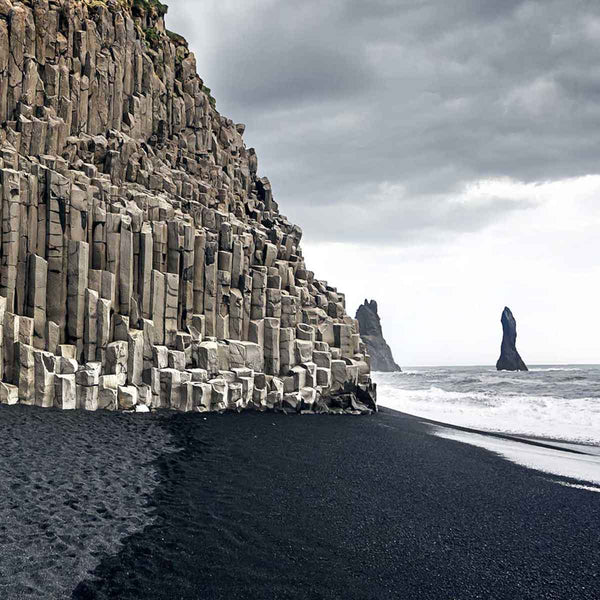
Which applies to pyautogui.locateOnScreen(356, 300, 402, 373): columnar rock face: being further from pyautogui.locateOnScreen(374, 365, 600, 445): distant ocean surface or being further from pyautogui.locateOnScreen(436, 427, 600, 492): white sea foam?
pyautogui.locateOnScreen(436, 427, 600, 492): white sea foam

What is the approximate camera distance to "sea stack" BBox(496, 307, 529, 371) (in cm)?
11701

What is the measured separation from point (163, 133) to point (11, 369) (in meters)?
20.0

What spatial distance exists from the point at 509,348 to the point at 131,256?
115 m

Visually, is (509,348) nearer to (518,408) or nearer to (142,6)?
(518,408)

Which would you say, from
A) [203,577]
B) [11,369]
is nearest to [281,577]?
[203,577]

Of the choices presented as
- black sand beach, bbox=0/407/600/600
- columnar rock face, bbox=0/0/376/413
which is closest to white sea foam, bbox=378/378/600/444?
columnar rock face, bbox=0/0/376/413

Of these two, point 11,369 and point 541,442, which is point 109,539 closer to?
point 11,369

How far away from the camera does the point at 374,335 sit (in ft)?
422

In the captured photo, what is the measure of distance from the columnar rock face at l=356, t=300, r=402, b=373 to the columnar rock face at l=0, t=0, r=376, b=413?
3726 inches

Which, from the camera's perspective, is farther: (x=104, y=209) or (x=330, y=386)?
(x=330, y=386)

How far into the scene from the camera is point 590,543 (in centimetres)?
902

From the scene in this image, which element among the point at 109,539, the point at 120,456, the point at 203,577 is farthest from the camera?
the point at 120,456

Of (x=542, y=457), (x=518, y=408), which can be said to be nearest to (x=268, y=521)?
(x=542, y=457)

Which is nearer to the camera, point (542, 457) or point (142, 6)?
point (542, 457)
